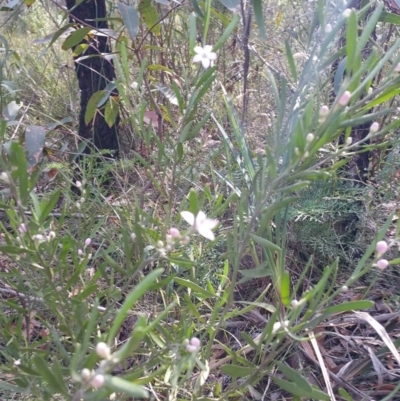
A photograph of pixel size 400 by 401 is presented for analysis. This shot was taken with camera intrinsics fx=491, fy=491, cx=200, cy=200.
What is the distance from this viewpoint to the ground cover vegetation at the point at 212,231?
0.74 m

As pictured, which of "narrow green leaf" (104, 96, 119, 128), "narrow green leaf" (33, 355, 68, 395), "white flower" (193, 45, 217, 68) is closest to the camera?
"narrow green leaf" (33, 355, 68, 395)

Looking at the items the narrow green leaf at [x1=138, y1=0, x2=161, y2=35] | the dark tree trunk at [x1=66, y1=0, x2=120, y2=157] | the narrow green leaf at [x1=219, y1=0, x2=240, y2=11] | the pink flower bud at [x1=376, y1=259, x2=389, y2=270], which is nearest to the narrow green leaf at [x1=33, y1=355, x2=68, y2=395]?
the pink flower bud at [x1=376, y1=259, x2=389, y2=270]

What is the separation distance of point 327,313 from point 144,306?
692mm

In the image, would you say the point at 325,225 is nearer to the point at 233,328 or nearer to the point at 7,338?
the point at 233,328

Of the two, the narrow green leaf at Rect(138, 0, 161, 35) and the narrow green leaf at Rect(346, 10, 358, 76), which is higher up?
the narrow green leaf at Rect(346, 10, 358, 76)

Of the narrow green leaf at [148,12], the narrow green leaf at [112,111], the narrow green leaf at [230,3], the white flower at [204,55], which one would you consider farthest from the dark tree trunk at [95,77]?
the white flower at [204,55]

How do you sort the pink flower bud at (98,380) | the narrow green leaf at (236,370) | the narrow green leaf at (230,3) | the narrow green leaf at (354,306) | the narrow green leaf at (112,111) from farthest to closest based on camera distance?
the narrow green leaf at (112,111) < the narrow green leaf at (230,3) < the narrow green leaf at (236,370) < the narrow green leaf at (354,306) < the pink flower bud at (98,380)

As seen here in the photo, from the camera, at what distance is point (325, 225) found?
5.04ft

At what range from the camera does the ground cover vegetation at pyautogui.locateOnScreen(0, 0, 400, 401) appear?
74cm

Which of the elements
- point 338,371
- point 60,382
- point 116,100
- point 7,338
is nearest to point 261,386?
point 338,371

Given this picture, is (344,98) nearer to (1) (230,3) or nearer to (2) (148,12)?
(1) (230,3)

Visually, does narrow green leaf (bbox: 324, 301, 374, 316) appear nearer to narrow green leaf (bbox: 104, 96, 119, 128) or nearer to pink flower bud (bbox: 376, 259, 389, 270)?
pink flower bud (bbox: 376, 259, 389, 270)

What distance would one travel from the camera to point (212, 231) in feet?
4.46

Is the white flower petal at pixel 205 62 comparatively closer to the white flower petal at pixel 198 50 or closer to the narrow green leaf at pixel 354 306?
the white flower petal at pixel 198 50
